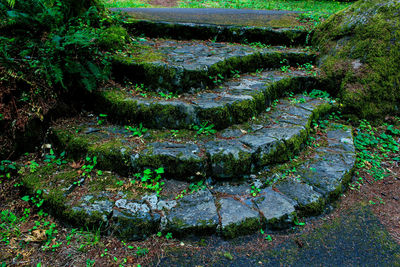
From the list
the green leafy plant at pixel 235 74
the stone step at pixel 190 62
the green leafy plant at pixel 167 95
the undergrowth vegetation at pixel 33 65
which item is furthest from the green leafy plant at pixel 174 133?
the green leafy plant at pixel 235 74

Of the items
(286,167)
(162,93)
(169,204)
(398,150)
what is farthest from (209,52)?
(398,150)

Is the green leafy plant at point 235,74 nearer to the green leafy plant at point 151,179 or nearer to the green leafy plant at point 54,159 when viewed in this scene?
the green leafy plant at point 151,179

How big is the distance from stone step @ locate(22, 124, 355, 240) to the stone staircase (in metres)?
0.01

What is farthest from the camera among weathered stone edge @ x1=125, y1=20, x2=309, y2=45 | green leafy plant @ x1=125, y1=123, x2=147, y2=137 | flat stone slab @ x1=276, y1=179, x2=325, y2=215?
→ weathered stone edge @ x1=125, y1=20, x2=309, y2=45

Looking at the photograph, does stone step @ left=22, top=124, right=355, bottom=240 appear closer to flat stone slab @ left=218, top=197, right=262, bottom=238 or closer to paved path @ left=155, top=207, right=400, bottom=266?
flat stone slab @ left=218, top=197, right=262, bottom=238

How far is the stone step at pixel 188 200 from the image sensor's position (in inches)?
97.3

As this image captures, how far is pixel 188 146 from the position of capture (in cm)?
304

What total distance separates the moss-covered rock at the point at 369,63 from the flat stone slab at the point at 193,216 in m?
3.23

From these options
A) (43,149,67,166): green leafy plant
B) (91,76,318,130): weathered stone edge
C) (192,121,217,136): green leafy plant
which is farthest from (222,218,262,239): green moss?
(43,149,67,166): green leafy plant

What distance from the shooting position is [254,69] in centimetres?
488

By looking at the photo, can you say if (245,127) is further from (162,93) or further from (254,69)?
(254,69)

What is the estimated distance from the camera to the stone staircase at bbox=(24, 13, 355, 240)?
256 centimetres

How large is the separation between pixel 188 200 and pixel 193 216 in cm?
21

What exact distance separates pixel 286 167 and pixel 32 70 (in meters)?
3.35
